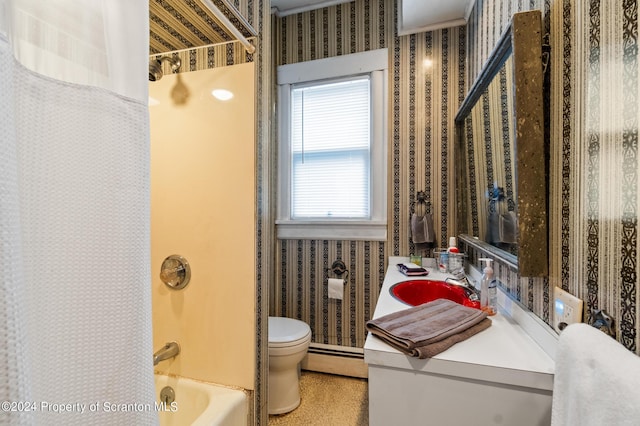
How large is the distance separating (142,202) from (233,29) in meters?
0.82

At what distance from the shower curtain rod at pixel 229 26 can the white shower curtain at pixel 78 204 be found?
0.46m

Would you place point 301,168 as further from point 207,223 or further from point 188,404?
point 188,404

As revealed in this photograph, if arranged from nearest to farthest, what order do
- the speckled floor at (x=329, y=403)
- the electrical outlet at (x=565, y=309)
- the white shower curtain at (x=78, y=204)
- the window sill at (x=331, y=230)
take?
the white shower curtain at (x=78, y=204) → the electrical outlet at (x=565, y=309) → the speckled floor at (x=329, y=403) → the window sill at (x=331, y=230)

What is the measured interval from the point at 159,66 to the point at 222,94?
0.31 meters

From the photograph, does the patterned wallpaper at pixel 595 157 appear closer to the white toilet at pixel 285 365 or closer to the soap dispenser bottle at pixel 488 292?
the soap dispenser bottle at pixel 488 292

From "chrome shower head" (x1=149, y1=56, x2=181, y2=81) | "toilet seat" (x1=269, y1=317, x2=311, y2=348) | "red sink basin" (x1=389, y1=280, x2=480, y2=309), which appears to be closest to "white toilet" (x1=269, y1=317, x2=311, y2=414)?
"toilet seat" (x1=269, y1=317, x2=311, y2=348)

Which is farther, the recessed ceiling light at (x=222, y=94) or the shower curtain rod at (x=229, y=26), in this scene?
the recessed ceiling light at (x=222, y=94)

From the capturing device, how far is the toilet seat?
1.68 metres

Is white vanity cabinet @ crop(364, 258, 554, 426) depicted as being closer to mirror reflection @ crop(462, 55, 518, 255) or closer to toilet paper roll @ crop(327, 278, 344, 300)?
mirror reflection @ crop(462, 55, 518, 255)

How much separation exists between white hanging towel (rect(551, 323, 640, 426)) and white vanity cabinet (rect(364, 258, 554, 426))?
144 millimetres

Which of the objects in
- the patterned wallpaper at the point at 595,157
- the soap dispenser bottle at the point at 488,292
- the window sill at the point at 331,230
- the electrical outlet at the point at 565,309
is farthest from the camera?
the window sill at the point at 331,230

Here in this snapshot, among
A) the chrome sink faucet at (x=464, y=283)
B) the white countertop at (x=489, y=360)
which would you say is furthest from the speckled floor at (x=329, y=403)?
A: the white countertop at (x=489, y=360)

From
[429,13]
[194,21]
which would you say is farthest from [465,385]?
[429,13]

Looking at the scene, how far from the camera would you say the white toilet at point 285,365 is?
1.68m
